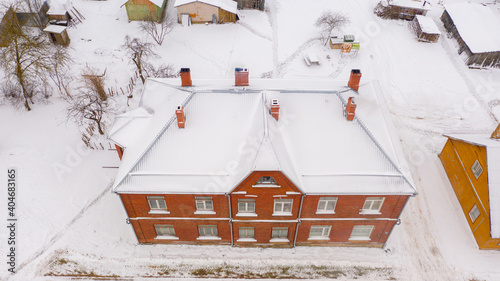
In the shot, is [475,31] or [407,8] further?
[407,8]

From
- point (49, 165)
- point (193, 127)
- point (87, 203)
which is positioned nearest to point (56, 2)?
point (49, 165)

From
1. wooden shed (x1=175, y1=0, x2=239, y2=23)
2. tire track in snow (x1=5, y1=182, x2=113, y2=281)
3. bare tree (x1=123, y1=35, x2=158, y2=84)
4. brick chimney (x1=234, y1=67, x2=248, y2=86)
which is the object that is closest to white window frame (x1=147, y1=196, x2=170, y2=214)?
tire track in snow (x1=5, y1=182, x2=113, y2=281)

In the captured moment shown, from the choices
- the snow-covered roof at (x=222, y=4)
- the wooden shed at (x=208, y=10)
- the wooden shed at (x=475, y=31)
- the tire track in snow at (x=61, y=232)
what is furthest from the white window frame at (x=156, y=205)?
the wooden shed at (x=475, y=31)

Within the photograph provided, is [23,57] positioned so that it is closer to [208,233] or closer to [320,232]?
[208,233]

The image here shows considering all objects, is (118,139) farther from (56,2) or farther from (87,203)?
(56,2)

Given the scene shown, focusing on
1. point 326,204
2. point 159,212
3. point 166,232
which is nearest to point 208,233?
point 166,232

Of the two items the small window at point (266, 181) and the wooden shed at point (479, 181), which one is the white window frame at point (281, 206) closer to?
the small window at point (266, 181)
